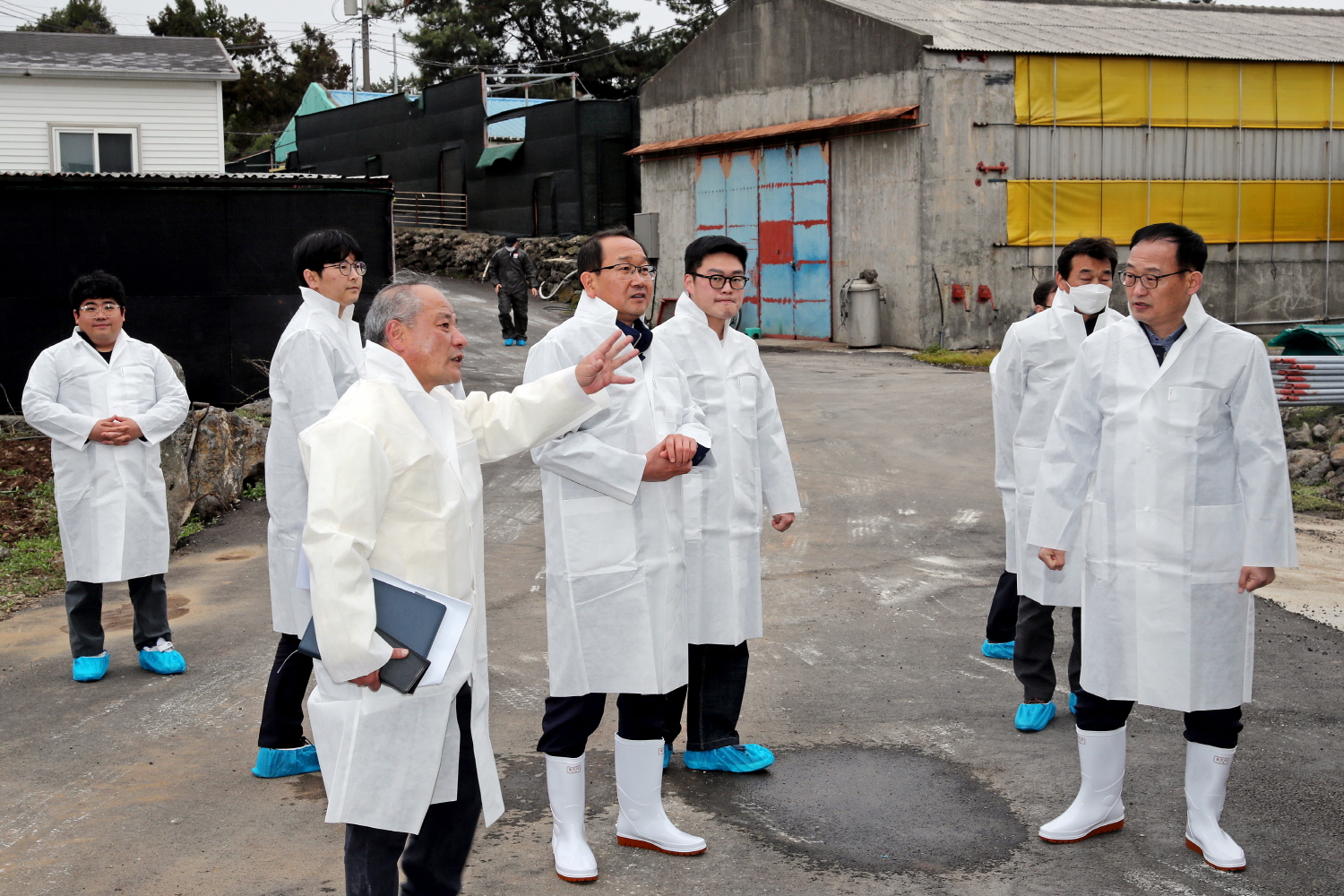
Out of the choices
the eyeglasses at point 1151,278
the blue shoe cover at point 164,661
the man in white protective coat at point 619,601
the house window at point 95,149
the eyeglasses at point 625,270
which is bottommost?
the blue shoe cover at point 164,661

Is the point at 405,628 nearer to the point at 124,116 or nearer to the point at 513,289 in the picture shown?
the point at 513,289

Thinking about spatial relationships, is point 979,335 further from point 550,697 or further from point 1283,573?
point 550,697

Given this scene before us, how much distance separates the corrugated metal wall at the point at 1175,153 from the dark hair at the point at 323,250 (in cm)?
1501

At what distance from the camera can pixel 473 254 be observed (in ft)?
96.7

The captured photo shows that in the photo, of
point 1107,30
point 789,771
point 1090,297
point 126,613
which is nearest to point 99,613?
point 126,613

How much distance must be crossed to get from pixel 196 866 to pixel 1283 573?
651 cm

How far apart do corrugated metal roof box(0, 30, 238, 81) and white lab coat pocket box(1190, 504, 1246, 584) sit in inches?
778

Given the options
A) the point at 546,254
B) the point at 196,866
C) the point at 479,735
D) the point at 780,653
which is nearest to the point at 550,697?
the point at 479,735

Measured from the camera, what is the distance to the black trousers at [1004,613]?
6.09m

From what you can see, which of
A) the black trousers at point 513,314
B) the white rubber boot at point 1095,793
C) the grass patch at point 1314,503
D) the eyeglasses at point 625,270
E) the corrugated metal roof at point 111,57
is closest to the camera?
the white rubber boot at point 1095,793

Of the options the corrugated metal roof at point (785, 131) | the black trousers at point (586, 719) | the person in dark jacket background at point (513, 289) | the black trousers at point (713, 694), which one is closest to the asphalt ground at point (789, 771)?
the black trousers at point (713, 694)

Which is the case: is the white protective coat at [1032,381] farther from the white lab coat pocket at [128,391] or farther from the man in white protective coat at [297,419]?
the white lab coat pocket at [128,391]

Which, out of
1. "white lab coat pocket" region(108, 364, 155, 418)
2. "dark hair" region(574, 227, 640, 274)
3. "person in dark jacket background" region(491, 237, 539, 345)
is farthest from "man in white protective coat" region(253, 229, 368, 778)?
"person in dark jacket background" region(491, 237, 539, 345)

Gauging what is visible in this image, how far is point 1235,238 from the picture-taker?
1983 centimetres
